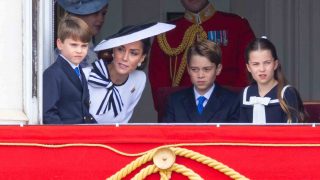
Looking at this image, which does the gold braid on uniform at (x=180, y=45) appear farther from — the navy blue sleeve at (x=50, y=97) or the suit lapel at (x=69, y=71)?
the navy blue sleeve at (x=50, y=97)

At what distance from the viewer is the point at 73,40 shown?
4.23 meters

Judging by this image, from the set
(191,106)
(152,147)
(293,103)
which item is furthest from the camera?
(191,106)

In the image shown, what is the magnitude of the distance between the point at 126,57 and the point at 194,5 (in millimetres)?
831

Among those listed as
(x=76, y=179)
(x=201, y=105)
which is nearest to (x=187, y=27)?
(x=201, y=105)

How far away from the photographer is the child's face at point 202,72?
182 inches

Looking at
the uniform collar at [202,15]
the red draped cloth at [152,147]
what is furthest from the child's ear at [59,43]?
the uniform collar at [202,15]

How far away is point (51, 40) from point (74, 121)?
308mm

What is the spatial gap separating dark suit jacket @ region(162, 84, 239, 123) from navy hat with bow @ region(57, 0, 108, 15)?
1.61 feet

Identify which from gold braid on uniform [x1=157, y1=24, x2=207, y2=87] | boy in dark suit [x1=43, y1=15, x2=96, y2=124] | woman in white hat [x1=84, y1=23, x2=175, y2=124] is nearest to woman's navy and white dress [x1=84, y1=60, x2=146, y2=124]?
woman in white hat [x1=84, y1=23, x2=175, y2=124]

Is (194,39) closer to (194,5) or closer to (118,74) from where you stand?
(194,5)

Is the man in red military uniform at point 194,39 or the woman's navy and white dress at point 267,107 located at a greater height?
→ the man in red military uniform at point 194,39

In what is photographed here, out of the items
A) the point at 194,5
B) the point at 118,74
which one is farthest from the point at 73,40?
the point at 194,5

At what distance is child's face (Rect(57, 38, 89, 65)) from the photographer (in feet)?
13.9

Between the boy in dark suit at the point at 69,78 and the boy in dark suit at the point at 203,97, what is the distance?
1.55 feet
